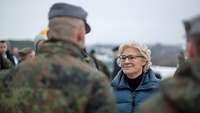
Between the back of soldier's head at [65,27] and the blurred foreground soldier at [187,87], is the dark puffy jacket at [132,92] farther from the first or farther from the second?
the blurred foreground soldier at [187,87]

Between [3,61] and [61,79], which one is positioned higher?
[61,79]

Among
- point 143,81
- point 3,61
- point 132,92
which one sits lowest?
point 3,61

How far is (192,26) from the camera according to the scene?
3271mm

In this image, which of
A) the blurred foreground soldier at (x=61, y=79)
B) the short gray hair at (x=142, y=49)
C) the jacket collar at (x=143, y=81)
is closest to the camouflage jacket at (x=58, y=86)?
the blurred foreground soldier at (x=61, y=79)

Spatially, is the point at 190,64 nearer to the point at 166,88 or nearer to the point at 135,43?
the point at 166,88

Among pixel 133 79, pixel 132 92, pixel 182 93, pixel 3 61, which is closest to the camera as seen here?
pixel 182 93

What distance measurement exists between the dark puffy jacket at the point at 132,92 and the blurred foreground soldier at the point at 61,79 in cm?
206

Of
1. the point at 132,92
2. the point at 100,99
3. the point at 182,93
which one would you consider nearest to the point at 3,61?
the point at 132,92

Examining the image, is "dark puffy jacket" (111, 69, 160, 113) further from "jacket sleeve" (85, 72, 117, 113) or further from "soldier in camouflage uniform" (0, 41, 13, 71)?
"soldier in camouflage uniform" (0, 41, 13, 71)

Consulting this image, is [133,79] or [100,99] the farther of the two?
[133,79]

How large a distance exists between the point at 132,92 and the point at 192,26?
3017 millimetres

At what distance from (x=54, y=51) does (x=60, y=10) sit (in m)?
0.35

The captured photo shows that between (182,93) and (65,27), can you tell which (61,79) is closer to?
(65,27)

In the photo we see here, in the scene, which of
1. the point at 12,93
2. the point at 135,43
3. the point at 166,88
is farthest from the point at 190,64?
the point at 135,43
